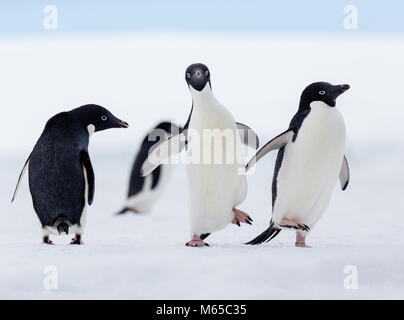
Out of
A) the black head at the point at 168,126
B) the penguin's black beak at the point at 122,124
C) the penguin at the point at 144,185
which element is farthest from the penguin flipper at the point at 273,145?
the penguin at the point at 144,185

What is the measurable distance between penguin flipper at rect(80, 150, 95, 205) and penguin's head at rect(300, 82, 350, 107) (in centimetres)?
105

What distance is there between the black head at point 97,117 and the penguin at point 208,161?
1.20ft

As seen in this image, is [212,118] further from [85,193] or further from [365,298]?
[365,298]

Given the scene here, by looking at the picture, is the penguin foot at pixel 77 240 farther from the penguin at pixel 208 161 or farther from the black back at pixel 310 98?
the black back at pixel 310 98

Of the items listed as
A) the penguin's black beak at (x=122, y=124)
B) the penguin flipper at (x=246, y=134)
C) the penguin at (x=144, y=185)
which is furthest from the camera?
the penguin at (x=144, y=185)

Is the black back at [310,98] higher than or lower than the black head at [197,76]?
lower

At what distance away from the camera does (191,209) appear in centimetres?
348

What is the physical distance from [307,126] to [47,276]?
52.0 inches

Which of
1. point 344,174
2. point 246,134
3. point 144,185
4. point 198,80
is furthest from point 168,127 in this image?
point 198,80

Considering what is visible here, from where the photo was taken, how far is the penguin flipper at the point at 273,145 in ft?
11.0

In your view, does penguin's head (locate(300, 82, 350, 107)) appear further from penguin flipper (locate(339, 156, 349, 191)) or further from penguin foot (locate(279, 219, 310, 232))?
penguin foot (locate(279, 219, 310, 232))

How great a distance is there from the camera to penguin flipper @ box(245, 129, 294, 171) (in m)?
3.36

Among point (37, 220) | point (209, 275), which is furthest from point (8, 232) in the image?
point (209, 275)

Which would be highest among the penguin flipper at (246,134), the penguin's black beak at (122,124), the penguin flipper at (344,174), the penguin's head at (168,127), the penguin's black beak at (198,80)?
the penguin's black beak at (198,80)
